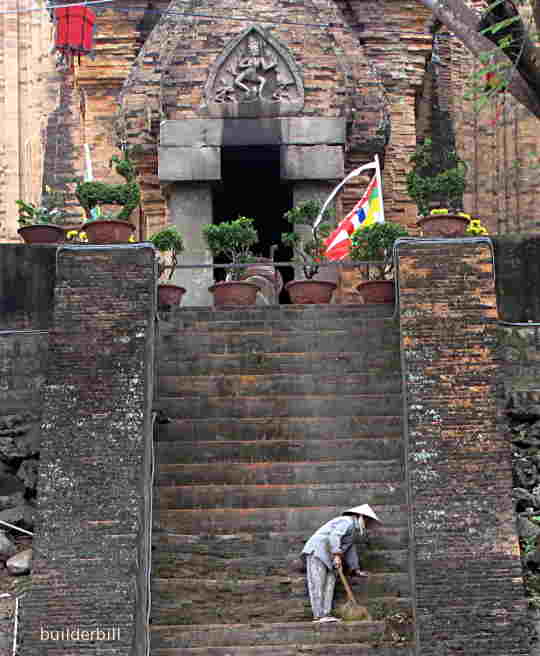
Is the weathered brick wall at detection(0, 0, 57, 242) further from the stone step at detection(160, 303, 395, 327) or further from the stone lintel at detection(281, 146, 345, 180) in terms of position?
the stone step at detection(160, 303, 395, 327)

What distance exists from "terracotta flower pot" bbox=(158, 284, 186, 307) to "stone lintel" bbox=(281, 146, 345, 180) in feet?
11.6

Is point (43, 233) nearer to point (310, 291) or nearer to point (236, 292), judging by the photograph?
point (236, 292)

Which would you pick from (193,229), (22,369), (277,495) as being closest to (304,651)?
(277,495)

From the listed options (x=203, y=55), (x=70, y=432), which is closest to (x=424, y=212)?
(x=203, y=55)

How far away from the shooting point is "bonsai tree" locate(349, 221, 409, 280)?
666 inches

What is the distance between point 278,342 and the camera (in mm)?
15359

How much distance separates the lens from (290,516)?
1354 centimetres

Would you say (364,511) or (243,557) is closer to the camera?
(364,511)

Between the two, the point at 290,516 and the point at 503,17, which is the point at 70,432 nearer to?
the point at 290,516

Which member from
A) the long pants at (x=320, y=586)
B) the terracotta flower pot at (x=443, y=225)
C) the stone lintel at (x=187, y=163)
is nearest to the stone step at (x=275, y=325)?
the terracotta flower pot at (x=443, y=225)

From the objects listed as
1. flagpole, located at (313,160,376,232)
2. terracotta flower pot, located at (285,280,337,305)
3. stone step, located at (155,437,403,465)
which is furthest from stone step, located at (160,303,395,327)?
flagpole, located at (313,160,376,232)

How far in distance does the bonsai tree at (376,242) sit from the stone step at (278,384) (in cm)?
221

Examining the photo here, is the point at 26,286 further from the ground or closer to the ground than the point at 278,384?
further from the ground

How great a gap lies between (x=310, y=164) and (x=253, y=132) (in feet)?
2.75
